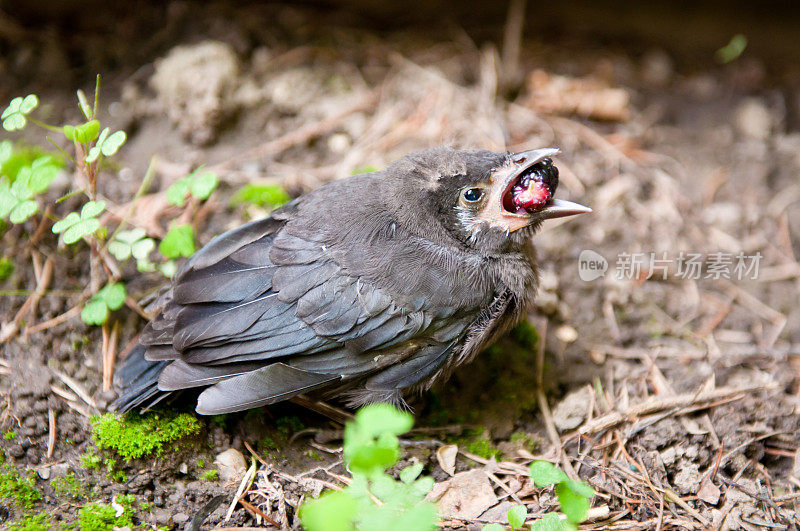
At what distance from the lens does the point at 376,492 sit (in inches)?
82.4

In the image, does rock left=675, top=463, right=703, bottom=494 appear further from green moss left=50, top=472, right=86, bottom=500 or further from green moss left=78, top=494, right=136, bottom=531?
green moss left=50, top=472, right=86, bottom=500

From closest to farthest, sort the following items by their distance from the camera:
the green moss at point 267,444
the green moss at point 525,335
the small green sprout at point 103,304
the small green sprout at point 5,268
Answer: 1. the green moss at point 267,444
2. the small green sprout at point 103,304
3. the small green sprout at point 5,268
4. the green moss at point 525,335

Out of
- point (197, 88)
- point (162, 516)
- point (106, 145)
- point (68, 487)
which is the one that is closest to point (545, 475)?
point (162, 516)

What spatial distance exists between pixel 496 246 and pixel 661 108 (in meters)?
2.35

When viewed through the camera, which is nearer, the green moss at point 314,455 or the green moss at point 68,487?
the green moss at point 68,487

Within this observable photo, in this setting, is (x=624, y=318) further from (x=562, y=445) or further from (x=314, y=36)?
(x=314, y=36)

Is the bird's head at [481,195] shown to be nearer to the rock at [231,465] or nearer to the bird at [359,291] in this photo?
the bird at [359,291]

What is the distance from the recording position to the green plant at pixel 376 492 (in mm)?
1766

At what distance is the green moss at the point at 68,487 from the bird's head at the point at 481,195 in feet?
5.37

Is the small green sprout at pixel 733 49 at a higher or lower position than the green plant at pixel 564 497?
higher

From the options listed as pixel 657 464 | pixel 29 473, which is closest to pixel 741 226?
pixel 657 464

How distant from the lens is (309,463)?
2.84 m
